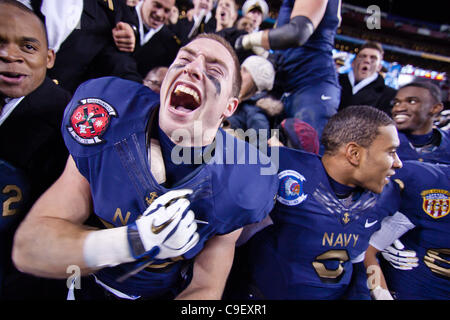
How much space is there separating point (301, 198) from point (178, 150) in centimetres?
61

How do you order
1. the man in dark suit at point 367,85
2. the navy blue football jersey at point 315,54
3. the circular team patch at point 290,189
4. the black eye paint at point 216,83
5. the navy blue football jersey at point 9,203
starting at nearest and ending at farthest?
the navy blue football jersey at point 9,203 → the black eye paint at point 216,83 → the circular team patch at point 290,189 → the navy blue football jersey at point 315,54 → the man in dark suit at point 367,85

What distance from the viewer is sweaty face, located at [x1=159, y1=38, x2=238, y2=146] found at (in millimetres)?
858

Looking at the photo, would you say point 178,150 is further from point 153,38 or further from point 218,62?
point 153,38

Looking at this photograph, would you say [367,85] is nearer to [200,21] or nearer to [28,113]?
[200,21]

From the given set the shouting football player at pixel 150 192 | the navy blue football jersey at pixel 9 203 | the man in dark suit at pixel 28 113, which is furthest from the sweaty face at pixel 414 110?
the navy blue football jersey at pixel 9 203

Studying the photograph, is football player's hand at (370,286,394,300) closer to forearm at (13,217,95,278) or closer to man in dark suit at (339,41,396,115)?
forearm at (13,217,95,278)

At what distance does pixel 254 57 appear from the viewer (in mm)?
1709

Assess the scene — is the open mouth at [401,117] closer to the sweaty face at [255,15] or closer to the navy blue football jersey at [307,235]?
the navy blue football jersey at [307,235]

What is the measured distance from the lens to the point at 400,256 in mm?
1471

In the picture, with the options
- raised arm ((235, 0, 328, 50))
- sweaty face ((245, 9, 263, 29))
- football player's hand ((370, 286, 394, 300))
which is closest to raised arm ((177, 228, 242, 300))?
football player's hand ((370, 286, 394, 300))

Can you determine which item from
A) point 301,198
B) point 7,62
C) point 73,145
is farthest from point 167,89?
point 301,198

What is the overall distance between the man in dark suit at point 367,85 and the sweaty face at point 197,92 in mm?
1775

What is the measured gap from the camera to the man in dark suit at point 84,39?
863mm

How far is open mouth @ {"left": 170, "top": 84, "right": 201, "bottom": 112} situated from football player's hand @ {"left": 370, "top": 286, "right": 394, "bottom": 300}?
1330 millimetres
